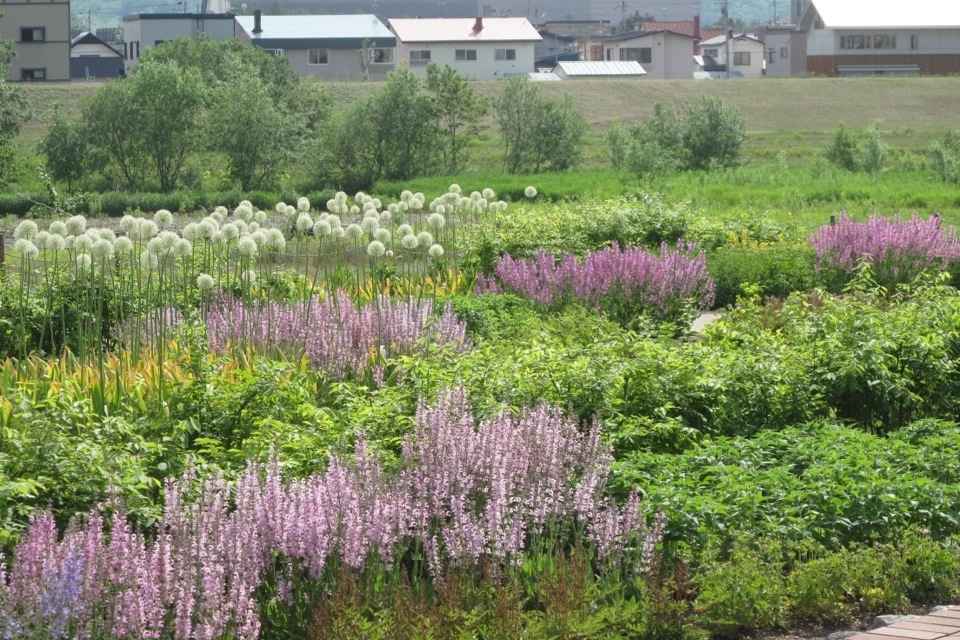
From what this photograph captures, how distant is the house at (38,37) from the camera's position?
69938 mm

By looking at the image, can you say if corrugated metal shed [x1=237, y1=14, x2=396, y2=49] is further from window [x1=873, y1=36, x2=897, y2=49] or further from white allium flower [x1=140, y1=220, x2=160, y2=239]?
white allium flower [x1=140, y1=220, x2=160, y2=239]

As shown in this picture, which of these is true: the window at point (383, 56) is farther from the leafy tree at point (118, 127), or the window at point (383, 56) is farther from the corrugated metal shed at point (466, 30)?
the leafy tree at point (118, 127)

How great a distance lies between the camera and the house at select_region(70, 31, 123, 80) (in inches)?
3701

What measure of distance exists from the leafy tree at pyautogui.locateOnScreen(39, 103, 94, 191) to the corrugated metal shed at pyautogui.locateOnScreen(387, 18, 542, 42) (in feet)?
147

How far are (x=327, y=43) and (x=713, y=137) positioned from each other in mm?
47294

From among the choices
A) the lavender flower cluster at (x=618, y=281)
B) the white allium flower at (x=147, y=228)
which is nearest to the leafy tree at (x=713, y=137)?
the lavender flower cluster at (x=618, y=281)

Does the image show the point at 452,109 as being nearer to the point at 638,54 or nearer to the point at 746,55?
the point at 638,54

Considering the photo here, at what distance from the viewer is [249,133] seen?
39.9 metres

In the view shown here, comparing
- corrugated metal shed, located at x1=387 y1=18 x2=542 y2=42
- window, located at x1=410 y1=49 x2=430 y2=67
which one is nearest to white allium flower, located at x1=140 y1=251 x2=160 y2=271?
corrugated metal shed, located at x1=387 y1=18 x2=542 y2=42

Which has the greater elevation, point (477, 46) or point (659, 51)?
point (659, 51)

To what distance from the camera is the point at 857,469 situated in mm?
5945

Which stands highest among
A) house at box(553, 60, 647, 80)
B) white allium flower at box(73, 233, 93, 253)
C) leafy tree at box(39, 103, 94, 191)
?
house at box(553, 60, 647, 80)

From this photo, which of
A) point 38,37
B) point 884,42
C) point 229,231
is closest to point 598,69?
point 884,42

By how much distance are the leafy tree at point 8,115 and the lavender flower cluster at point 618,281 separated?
28490mm
